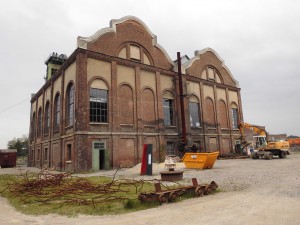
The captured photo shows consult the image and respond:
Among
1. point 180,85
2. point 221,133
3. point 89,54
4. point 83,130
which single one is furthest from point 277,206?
point 221,133

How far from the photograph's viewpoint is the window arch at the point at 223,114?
31.7 meters

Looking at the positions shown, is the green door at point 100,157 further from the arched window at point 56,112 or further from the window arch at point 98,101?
the arched window at point 56,112

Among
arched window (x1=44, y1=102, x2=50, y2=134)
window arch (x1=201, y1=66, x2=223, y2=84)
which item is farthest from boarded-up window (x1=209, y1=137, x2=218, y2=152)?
arched window (x1=44, y1=102, x2=50, y2=134)

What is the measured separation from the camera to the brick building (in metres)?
20.0

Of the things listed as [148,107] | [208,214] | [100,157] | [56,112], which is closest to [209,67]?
[148,107]

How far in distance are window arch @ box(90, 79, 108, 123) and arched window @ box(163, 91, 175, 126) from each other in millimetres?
7291

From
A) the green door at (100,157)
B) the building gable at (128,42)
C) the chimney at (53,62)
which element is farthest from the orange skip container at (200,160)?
the chimney at (53,62)

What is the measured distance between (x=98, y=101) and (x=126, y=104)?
9.12 feet

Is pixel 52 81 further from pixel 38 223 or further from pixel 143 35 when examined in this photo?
pixel 38 223

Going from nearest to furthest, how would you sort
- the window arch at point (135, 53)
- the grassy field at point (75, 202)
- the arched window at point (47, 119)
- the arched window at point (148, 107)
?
the grassy field at point (75, 202)
the window arch at point (135, 53)
the arched window at point (148, 107)
the arched window at point (47, 119)

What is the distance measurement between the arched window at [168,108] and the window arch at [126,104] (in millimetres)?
4690

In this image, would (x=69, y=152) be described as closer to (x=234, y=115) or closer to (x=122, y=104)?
(x=122, y=104)

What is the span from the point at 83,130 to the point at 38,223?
1448 cm

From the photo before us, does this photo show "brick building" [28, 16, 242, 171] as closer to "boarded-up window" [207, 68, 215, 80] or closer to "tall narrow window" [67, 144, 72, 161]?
"tall narrow window" [67, 144, 72, 161]
